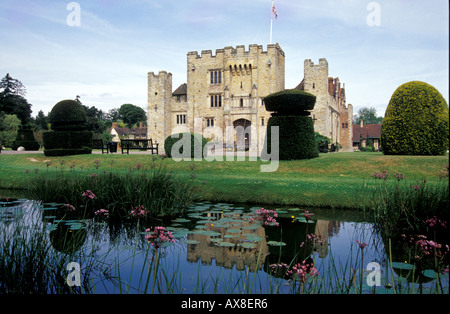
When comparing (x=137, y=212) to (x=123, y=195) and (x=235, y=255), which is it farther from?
(x=235, y=255)

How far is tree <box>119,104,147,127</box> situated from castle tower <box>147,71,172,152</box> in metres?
57.2

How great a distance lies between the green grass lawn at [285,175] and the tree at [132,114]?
263 feet

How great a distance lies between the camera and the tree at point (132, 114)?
98.2m

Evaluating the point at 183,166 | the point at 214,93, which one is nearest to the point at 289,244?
the point at 183,166

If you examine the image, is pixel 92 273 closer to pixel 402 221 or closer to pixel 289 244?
pixel 289 244

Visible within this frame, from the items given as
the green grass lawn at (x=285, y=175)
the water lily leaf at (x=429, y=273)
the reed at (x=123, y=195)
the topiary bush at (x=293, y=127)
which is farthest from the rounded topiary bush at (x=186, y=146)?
the water lily leaf at (x=429, y=273)

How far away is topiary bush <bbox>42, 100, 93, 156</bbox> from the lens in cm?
2047

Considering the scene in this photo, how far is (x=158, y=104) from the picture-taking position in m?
42.6

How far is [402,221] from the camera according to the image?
586 cm

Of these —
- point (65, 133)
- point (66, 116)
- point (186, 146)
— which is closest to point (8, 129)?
point (66, 116)

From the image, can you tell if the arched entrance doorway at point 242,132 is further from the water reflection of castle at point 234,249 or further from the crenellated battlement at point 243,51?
the water reflection of castle at point 234,249
